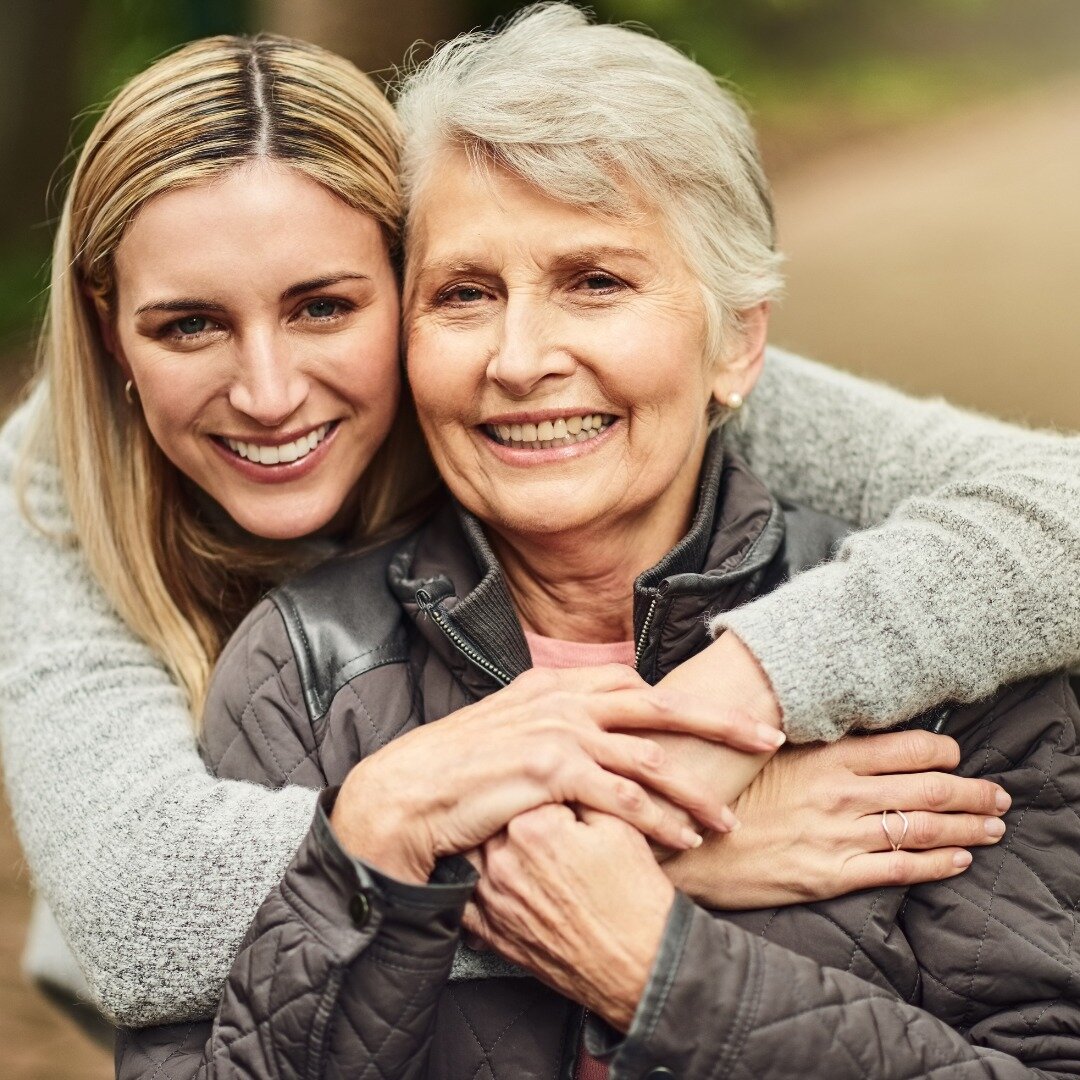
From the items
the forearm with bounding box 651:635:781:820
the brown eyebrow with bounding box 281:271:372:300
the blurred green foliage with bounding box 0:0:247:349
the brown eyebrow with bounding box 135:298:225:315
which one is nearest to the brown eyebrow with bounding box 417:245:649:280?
the brown eyebrow with bounding box 281:271:372:300

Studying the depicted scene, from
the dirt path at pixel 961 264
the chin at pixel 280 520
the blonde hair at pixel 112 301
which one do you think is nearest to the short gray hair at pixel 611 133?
the blonde hair at pixel 112 301

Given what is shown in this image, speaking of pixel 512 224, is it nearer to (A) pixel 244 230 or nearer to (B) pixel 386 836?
(A) pixel 244 230

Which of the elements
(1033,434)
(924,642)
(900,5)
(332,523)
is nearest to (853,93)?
(900,5)

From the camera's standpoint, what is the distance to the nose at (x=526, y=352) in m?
2.05

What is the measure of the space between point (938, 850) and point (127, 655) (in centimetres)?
144

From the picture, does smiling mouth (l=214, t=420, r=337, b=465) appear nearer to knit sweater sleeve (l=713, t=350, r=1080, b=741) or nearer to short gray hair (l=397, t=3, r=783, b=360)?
short gray hair (l=397, t=3, r=783, b=360)

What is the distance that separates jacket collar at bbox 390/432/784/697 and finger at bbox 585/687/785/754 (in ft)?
0.80

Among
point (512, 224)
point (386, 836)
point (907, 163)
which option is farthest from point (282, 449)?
point (907, 163)

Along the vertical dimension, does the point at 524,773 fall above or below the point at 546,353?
below

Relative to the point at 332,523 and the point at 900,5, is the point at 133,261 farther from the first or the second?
the point at 900,5

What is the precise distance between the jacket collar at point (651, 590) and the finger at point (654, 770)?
0.29 meters

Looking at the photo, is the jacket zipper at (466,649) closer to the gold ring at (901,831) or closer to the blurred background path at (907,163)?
the gold ring at (901,831)

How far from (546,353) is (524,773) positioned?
0.68 metres

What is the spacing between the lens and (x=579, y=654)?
A: 2311mm
